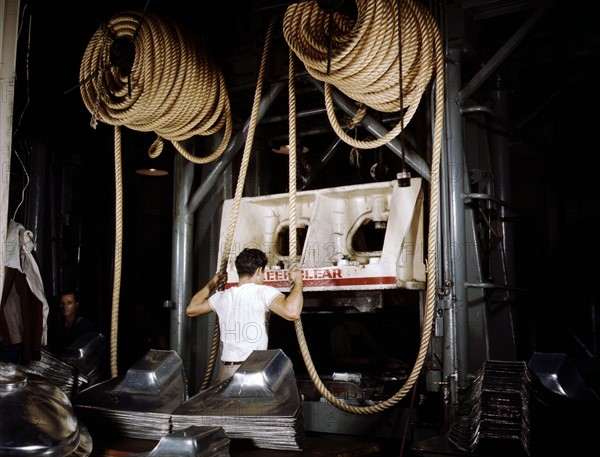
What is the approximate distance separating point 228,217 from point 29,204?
10.4ft

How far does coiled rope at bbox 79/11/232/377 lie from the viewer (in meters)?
5.28

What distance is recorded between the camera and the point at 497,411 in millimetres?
2984

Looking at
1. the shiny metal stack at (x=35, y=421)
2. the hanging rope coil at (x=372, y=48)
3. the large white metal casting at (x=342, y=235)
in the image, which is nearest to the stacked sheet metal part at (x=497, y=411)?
the large white metal casting at (x=342, y=235)

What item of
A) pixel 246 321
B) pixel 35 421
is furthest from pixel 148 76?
pixel 35 421

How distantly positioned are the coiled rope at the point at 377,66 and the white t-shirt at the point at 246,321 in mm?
258

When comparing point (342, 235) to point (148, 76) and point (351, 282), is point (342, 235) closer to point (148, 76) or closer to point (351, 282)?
point (351, 282)

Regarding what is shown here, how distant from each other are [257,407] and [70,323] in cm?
428

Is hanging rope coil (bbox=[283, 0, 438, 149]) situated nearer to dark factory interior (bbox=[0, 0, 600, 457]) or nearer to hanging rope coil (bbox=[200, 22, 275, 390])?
dark factory interior (bbox=[0, 0, 600, 457])

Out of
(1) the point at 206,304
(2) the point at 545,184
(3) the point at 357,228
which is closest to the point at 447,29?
(3) the point at 357,228

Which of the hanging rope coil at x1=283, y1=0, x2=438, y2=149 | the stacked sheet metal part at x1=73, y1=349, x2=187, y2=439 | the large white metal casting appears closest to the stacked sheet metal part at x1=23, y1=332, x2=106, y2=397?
the stacked sheet metal part at x1=73, y1=349, x2=187, y2=439

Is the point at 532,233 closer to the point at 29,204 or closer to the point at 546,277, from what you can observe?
the point at 546,277

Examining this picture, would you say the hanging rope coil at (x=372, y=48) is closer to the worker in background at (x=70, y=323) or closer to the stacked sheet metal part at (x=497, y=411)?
the stacked sheet metal part at (x=497, y=411)

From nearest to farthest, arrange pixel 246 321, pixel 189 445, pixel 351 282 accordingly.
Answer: pixel 189 445
pixel 246 321
pixel 351 282

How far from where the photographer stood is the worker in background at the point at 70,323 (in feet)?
22.9
